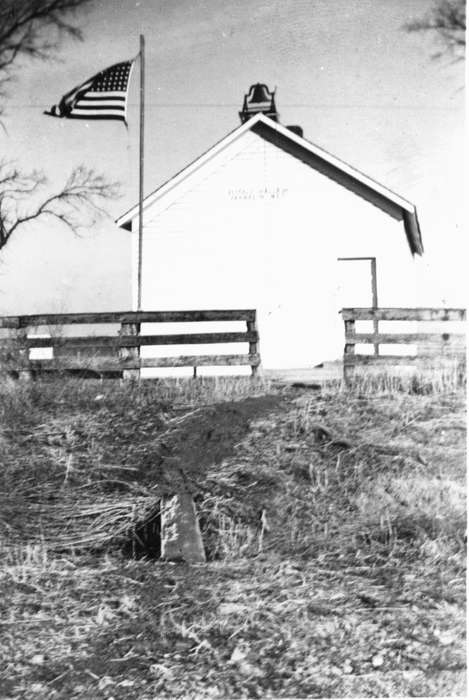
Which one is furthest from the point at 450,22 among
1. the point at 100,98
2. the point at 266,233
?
the point at 266,233

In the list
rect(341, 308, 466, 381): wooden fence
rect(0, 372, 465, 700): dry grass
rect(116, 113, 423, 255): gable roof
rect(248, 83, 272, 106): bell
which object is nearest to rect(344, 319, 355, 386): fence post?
rect(341, 308, 466, 381): wooden fence

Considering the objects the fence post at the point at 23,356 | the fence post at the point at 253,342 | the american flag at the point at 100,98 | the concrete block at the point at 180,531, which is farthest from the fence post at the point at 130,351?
the concrete block at the point at 180,531

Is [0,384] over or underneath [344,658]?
over

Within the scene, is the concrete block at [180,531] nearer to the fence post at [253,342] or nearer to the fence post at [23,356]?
the fence post at [23,356]

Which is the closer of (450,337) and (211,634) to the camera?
(211,634)

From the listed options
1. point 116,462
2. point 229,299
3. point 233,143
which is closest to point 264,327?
point 229,299

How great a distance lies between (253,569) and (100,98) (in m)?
4.06

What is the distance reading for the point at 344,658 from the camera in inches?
122

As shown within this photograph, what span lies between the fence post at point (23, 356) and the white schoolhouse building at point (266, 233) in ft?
14.9

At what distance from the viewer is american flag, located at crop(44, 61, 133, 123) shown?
5059 mm

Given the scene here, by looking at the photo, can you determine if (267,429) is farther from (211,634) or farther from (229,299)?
(229,299)

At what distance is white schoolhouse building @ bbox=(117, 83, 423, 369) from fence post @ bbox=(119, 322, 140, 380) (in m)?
4.11

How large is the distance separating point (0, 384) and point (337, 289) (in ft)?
24.3

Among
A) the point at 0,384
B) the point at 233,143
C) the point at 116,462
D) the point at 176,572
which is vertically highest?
the point at 233,143
